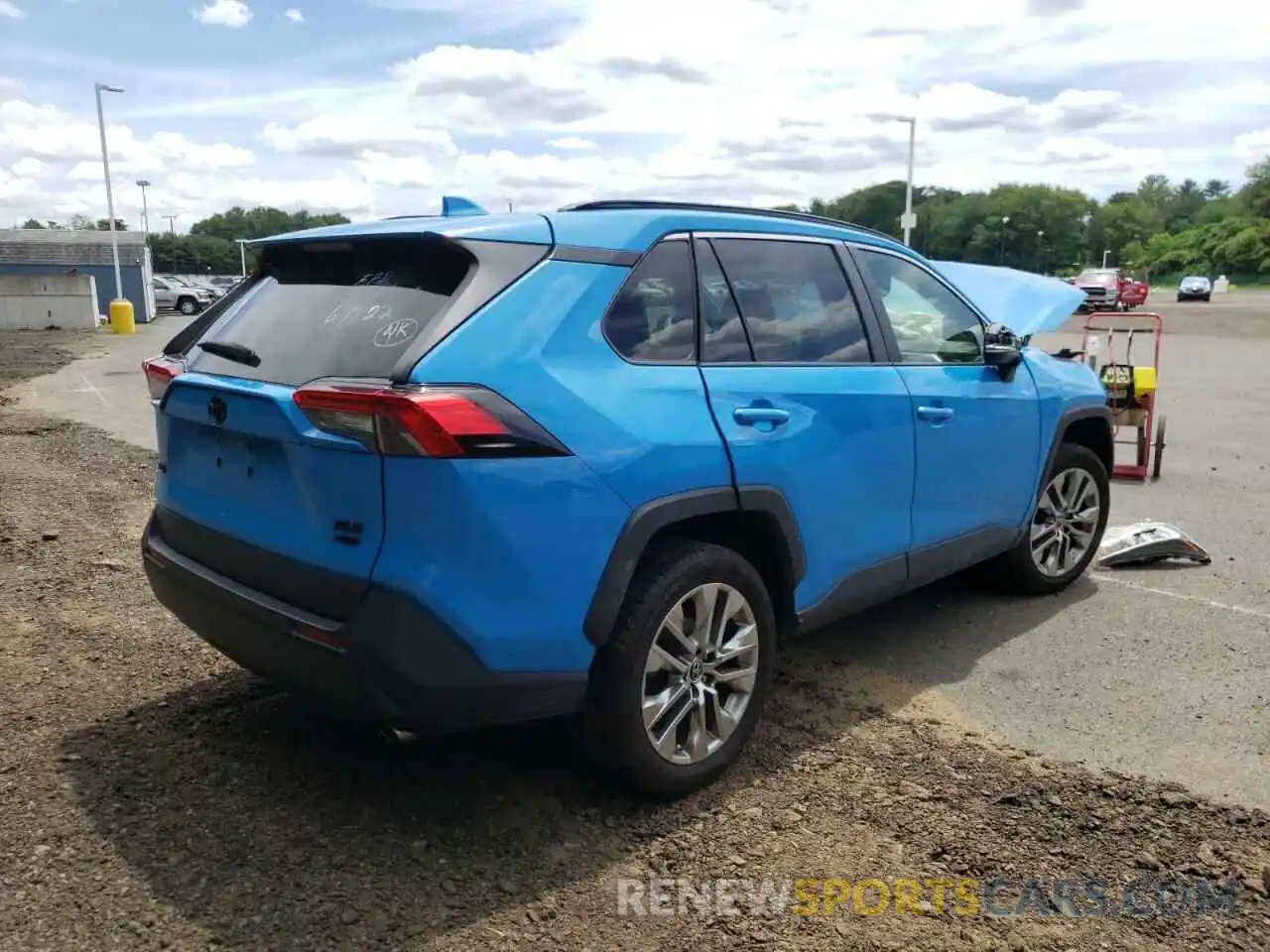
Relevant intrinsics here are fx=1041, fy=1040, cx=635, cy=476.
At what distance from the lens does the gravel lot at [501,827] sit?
8.60ft

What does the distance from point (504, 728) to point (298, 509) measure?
1.27 meters

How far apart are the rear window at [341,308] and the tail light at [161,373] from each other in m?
0.12

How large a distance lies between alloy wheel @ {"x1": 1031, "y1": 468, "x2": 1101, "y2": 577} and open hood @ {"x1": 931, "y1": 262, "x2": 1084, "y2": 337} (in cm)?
181

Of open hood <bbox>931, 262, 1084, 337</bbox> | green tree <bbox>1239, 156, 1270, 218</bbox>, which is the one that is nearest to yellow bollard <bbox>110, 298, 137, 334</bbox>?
open hood <bbox>931, 262, 1084, 337</bbox>

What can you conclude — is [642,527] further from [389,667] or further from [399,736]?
[399,736]

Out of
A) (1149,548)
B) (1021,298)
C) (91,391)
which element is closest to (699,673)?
(1149,548)

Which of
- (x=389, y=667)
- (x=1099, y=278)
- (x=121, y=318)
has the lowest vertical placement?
(x=389, y=667)

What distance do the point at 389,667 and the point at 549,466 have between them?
0.65 meters

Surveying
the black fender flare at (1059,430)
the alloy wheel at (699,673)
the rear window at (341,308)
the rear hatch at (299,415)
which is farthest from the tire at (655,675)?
the black fender flare at (1059,430)

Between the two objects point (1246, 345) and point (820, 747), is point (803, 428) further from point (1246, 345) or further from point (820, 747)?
point (1246, 345)

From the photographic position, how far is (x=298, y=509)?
2807mm

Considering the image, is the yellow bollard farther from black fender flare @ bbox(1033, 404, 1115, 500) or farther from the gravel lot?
black fender flare @ bbox(1033, 404, 1115, 500)

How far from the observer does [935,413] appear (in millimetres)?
4055

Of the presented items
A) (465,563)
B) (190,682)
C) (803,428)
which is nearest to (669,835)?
(465,563)
